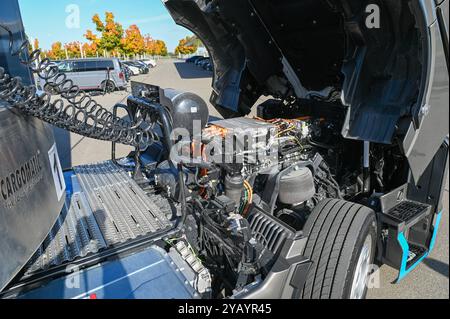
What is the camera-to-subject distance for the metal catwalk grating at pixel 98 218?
2.24m

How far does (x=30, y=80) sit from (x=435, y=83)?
3.11m

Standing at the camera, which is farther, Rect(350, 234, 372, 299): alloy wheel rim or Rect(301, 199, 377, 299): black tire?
Rect(350, 234, 372, 299): alloy wheel rim

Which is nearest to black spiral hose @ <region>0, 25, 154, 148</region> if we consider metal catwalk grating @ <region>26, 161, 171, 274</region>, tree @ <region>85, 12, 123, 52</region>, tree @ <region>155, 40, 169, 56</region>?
metal catwalk grating @ <region>26, 161, 171, 274</region>

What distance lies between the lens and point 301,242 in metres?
2.18

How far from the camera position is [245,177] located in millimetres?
2822

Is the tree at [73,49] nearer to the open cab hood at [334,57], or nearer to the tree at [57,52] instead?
the tree at [57,52]

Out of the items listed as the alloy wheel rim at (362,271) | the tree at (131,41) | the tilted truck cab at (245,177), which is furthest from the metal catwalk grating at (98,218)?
the tree at (131,41)

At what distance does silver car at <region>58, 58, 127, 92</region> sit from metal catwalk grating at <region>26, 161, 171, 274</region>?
1568 centimetres

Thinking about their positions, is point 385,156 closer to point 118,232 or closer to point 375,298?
point 375,298

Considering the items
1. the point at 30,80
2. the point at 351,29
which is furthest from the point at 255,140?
the point at 30,80

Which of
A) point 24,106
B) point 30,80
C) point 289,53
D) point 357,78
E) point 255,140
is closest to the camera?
point 24,106

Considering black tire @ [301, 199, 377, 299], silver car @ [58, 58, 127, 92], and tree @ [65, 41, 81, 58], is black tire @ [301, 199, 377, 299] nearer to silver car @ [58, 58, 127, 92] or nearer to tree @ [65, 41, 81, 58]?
silver car @ [58, 58, 127, 92]

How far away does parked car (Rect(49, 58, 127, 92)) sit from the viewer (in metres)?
17.7

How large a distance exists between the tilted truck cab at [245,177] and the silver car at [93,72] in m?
15.7
